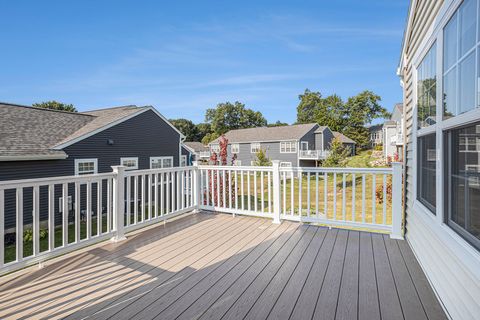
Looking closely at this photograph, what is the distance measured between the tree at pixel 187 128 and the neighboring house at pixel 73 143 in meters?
36.0

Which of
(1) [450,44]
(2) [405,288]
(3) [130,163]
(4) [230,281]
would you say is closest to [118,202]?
(4) [230,281]

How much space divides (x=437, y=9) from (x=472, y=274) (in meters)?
2.00

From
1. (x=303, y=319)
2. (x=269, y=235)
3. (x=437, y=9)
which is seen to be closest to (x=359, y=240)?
(x=269, y=235)

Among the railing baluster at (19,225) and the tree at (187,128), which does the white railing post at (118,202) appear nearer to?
the railing baluster at (19,225)

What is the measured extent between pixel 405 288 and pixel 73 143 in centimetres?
1121

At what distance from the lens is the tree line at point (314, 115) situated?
38156 millimetres

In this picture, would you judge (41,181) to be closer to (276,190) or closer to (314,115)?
(276,190)

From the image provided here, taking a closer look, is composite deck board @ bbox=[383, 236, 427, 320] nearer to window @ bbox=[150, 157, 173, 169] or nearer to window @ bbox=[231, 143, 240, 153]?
window @ bbox=[150, 157, 173, 169]

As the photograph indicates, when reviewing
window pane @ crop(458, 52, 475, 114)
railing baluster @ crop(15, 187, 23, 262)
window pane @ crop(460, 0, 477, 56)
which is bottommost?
railing baluster @ crop(15, 187, 23, 262)

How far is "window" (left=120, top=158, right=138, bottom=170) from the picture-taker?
38.2ft

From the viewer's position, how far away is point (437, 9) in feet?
6.79

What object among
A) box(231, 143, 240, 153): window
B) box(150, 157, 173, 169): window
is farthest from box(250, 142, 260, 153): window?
box(150, 157, 173, 169): window

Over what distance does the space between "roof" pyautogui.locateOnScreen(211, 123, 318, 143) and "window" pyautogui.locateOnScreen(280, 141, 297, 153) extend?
0.42 metres

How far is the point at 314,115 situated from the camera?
43531 millimetres
